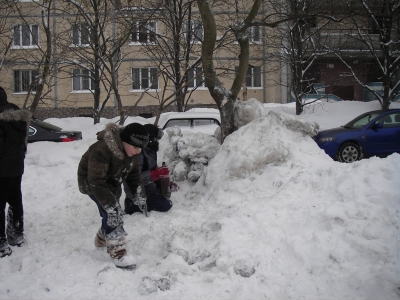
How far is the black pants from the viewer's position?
4152mm

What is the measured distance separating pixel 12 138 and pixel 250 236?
2773 millimetres

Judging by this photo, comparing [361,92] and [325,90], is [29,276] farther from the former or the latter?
[361,92]

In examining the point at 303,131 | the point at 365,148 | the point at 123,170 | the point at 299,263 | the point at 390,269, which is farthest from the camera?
the point at 365,148

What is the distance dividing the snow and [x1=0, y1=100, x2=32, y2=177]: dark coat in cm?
93

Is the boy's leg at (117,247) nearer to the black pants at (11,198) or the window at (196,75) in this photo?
the black pants at (11,198)

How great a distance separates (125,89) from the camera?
2153 cm

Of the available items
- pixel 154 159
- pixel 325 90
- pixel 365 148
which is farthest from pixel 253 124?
pixel 325 90

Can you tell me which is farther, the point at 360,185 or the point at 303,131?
the point at 303,131

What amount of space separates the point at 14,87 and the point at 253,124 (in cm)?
1967

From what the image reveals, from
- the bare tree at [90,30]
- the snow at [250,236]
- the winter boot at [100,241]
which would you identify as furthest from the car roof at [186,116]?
the winter boot at [100,241]

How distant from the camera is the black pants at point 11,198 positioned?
415 cm

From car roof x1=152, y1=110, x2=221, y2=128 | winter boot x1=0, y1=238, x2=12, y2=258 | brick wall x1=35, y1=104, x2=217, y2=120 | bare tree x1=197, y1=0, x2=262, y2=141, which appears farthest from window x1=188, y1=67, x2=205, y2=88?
winter boot x1=0, y1=238, x2=12, y2=258

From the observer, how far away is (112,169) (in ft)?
12.8

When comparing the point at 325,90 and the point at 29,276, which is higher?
the point at 325,90
